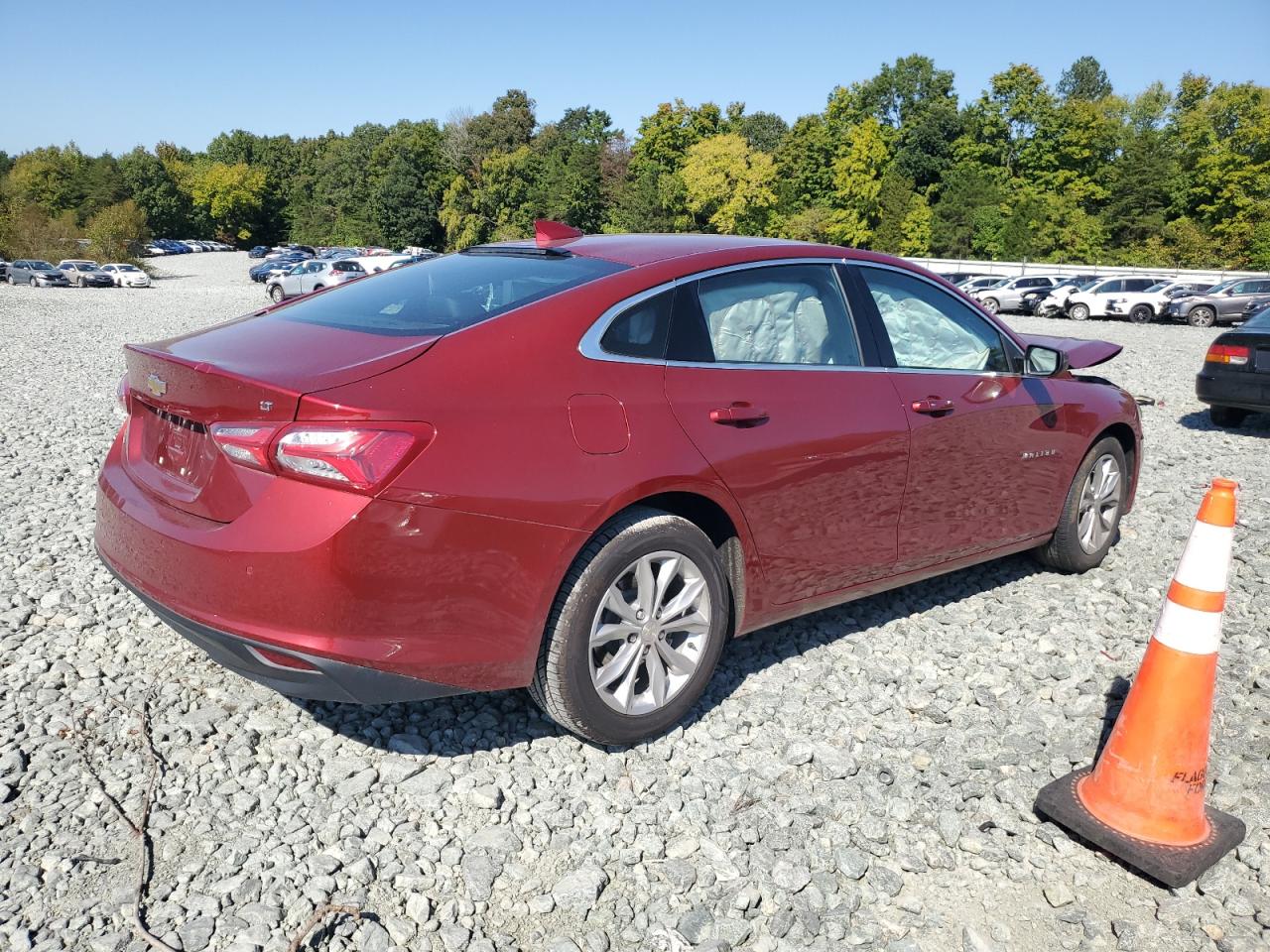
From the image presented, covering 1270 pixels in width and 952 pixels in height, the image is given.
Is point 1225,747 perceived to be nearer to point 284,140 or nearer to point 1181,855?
point 1181,855

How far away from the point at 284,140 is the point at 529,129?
53.7 metres

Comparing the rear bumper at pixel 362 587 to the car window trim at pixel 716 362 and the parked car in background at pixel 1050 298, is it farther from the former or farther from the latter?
the parked car in background at pixel 1050 298

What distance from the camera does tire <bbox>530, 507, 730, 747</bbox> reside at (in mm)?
3002

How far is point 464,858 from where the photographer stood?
9.00 ft

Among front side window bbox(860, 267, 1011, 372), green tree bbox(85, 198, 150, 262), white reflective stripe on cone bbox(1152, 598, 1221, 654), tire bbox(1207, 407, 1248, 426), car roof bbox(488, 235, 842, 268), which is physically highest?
car roof bbox(488, 235, 842, 268)

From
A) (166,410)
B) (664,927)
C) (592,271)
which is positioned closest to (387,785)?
(664,927)

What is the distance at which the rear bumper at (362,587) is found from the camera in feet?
8.57

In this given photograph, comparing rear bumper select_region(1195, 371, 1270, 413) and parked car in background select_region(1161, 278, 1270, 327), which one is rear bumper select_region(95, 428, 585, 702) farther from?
parked car in background select_region(1161, 278, 1270, 327)

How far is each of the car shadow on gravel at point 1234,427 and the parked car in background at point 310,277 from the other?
Result: 33.2 meters

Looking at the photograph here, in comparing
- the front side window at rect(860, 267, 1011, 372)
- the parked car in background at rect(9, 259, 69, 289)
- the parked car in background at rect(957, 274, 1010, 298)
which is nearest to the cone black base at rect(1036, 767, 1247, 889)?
the front side window at rect(860, 267, 1011, 372)

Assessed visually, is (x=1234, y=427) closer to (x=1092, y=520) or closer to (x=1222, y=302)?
(x=1092, y=520)

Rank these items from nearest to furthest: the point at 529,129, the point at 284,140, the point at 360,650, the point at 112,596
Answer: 1. the point at 360,650
2. the point at 112,596
3. the point at 529,129
4. the point at 284,140

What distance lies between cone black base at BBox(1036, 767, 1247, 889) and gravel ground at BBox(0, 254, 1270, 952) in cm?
6

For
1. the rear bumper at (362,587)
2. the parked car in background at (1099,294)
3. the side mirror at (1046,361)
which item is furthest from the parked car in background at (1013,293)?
the rear bumper at (362,587)
